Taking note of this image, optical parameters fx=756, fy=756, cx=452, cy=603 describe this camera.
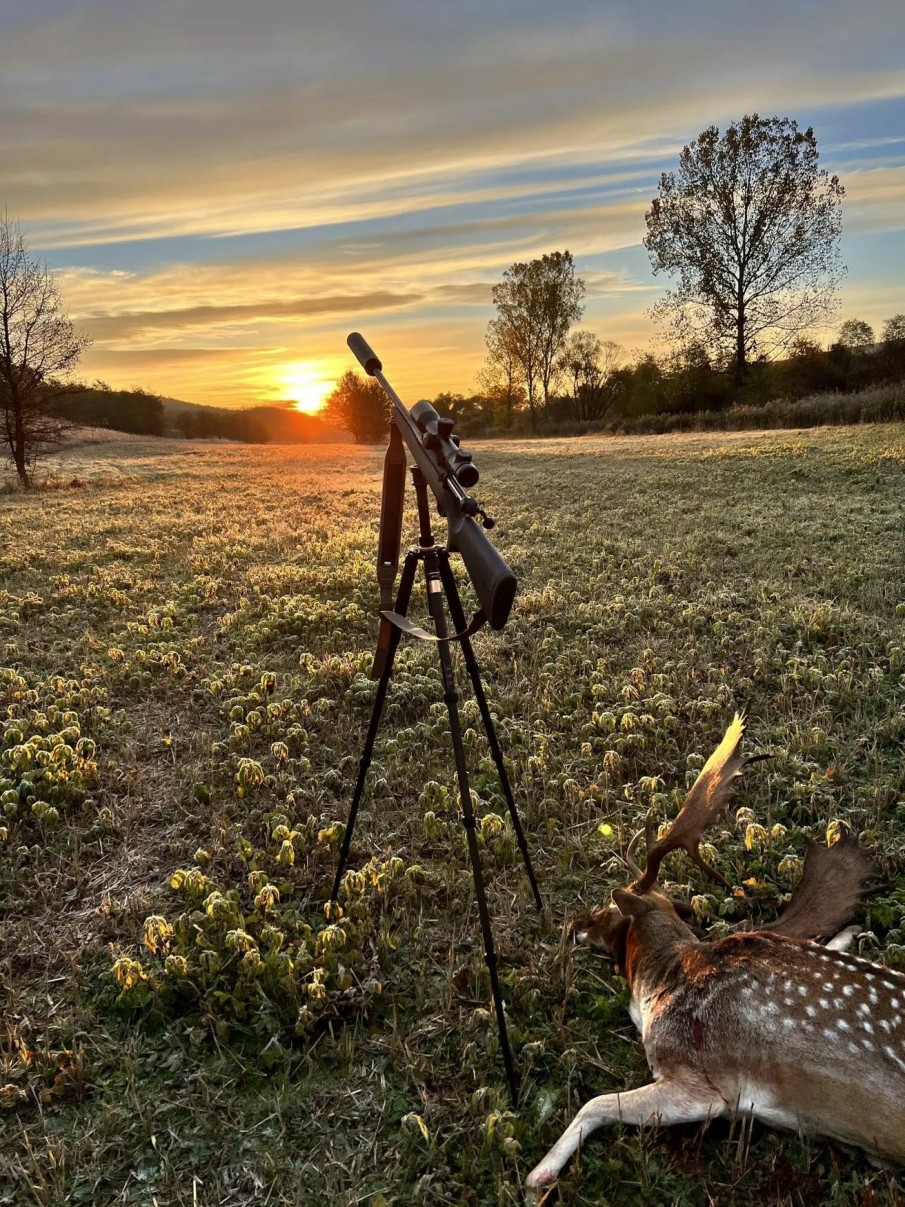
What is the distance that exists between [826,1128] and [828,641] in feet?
22.7

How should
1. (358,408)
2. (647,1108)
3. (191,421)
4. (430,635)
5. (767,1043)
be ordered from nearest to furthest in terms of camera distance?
(767,1043) → (647,1108) → (430,635) → (358,408) → (191,421)

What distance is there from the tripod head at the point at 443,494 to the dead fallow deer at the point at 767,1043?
6.94ft

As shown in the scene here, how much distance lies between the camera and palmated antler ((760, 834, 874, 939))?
4348 mm

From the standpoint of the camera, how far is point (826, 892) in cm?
448

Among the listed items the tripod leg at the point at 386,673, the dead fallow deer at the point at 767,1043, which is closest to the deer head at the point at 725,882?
the dead fallow deer at the point at 767,1043

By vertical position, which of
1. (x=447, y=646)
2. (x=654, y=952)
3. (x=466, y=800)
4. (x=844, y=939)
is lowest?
(x=844, y=939)

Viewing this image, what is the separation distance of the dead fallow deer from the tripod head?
6.94 feet

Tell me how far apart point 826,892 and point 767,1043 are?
1366 mm

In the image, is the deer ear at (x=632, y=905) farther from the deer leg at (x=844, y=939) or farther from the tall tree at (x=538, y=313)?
the tall tree at (x=538, y=313)

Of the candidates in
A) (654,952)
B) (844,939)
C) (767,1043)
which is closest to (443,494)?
(654,952)

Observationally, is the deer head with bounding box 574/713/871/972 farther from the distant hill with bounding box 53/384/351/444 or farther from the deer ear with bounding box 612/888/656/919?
the distant hill with bounding box 53/384/351/444

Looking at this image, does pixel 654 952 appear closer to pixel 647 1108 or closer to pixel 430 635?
pixel 647 1108

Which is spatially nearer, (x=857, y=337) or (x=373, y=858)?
(x=373, y=858)

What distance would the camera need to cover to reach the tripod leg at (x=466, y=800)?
12.7 feet
